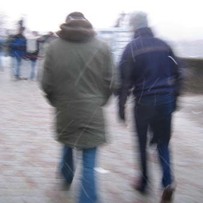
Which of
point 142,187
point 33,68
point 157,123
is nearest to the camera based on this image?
point 157,123

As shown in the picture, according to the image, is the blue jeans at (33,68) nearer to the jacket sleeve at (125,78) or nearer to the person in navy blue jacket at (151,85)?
the person in navy blue jacket at (151,85)

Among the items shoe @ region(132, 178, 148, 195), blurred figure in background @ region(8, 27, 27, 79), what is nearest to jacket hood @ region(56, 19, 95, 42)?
shoe @ region(132, 178, 148, 195)

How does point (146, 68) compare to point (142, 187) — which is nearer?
point (146, 68)

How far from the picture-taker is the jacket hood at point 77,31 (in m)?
4.30

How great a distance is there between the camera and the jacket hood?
4305 millimetres

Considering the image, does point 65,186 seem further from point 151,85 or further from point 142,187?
point 151,85

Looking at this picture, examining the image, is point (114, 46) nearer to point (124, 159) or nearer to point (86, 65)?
point (124, 159)

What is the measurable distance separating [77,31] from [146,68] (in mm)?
833

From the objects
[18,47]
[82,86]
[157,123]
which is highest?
[82,86]

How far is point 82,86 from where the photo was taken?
14.1ft

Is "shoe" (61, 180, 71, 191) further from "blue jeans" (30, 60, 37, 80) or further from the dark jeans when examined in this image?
"blue jeans" (30, 60, 37, 80)

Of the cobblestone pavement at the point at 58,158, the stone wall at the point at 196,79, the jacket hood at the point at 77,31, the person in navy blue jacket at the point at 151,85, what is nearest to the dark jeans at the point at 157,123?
the person in navy blue jacket at the point at 151,85

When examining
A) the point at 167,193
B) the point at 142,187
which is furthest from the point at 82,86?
the point at 142,187

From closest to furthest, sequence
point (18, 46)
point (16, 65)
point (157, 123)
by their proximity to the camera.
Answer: point (157, 123), point (18, 46), point (16, 65)
